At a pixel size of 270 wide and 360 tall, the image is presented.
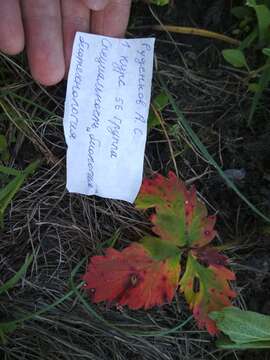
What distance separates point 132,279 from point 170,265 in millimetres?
90

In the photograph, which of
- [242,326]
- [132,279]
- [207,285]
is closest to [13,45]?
[132,279]

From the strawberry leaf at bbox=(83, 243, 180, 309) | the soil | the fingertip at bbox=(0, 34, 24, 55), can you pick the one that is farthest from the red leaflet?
the fingertip at bbox=(0, 34, 24, 55)

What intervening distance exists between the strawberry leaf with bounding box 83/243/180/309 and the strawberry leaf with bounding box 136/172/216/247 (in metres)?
0.06

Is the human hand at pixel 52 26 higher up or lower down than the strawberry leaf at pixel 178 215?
higher up

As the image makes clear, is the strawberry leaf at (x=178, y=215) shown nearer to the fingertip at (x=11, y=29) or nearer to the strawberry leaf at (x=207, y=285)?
the strawberry leaf at (x=207, y=285)

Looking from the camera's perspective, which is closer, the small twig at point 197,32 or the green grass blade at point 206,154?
the green grass blade at point 206,154

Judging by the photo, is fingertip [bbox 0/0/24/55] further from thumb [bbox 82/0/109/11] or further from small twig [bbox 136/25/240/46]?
small twig [bbox 136/25/240/46]

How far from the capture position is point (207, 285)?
126 centimetres

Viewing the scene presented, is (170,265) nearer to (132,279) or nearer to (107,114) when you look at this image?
(132,279)

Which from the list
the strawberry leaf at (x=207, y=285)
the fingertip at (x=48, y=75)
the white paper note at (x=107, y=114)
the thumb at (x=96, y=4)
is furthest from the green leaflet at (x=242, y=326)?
the thumb at (x=96, y=4)

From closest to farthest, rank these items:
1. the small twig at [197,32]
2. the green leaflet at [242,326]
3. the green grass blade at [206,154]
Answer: the green leaflet at [242,326] → the green grass blade at [206,154] → the small twig at [197,32]

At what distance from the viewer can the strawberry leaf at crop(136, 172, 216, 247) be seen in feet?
4.15

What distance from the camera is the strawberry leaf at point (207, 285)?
125 centimetres

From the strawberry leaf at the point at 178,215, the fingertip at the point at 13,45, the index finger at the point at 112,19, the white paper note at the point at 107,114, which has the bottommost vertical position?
the strawberry leaf at the point at 178,215
